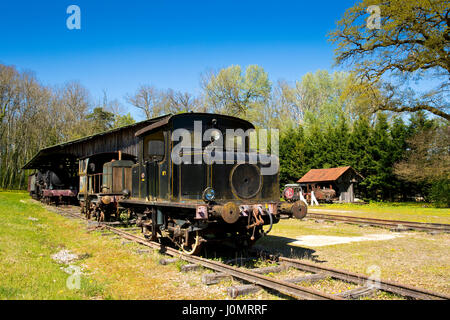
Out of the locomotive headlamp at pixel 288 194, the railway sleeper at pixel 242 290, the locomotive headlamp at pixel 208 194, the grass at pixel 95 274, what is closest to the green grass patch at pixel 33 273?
the grass at pixel 95 274

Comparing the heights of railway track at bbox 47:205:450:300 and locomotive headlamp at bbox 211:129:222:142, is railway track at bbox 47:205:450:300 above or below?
below

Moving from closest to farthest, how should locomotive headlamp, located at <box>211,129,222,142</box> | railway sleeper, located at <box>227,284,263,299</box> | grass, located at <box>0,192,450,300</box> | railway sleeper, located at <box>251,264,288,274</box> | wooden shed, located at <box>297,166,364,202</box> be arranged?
railway sleeper, located at <box>227,284,263,299</box> < grass, located at <box>0,192,450,300</box> < railway sleeper, located at <box>251,264,288,274</box> < locomotive headlamp, located at <box>211,129,222,142</box> < wooden shed, located at <box>297,166,364,202</box>

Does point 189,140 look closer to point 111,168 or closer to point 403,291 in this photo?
Result: point 403,291

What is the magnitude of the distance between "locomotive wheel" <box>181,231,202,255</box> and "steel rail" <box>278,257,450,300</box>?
1891 millimetres

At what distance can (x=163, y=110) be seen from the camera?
46.5 m

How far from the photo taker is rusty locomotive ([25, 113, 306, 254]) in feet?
22.7

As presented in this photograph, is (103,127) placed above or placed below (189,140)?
above

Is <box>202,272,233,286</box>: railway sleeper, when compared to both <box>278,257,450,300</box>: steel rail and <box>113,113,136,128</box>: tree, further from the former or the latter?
<box>113,113,136,128</box>: tree

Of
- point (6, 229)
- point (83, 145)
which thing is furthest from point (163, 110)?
point (6, 229)

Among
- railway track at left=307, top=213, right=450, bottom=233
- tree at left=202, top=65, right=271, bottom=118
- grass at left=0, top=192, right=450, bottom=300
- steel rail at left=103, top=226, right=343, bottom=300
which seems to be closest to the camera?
steel rail at left=103, top=226, right=343, bottom=300

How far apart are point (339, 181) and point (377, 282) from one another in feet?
87.2

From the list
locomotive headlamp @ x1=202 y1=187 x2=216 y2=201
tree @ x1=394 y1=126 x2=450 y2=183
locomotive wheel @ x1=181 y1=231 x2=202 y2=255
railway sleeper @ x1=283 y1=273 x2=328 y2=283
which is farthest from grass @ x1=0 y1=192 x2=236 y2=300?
tree @ x1=394 y1=126 x2=450 y2=183

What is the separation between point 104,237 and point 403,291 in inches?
347

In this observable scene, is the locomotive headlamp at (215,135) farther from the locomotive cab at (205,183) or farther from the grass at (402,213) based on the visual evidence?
the grass at (402,213)
